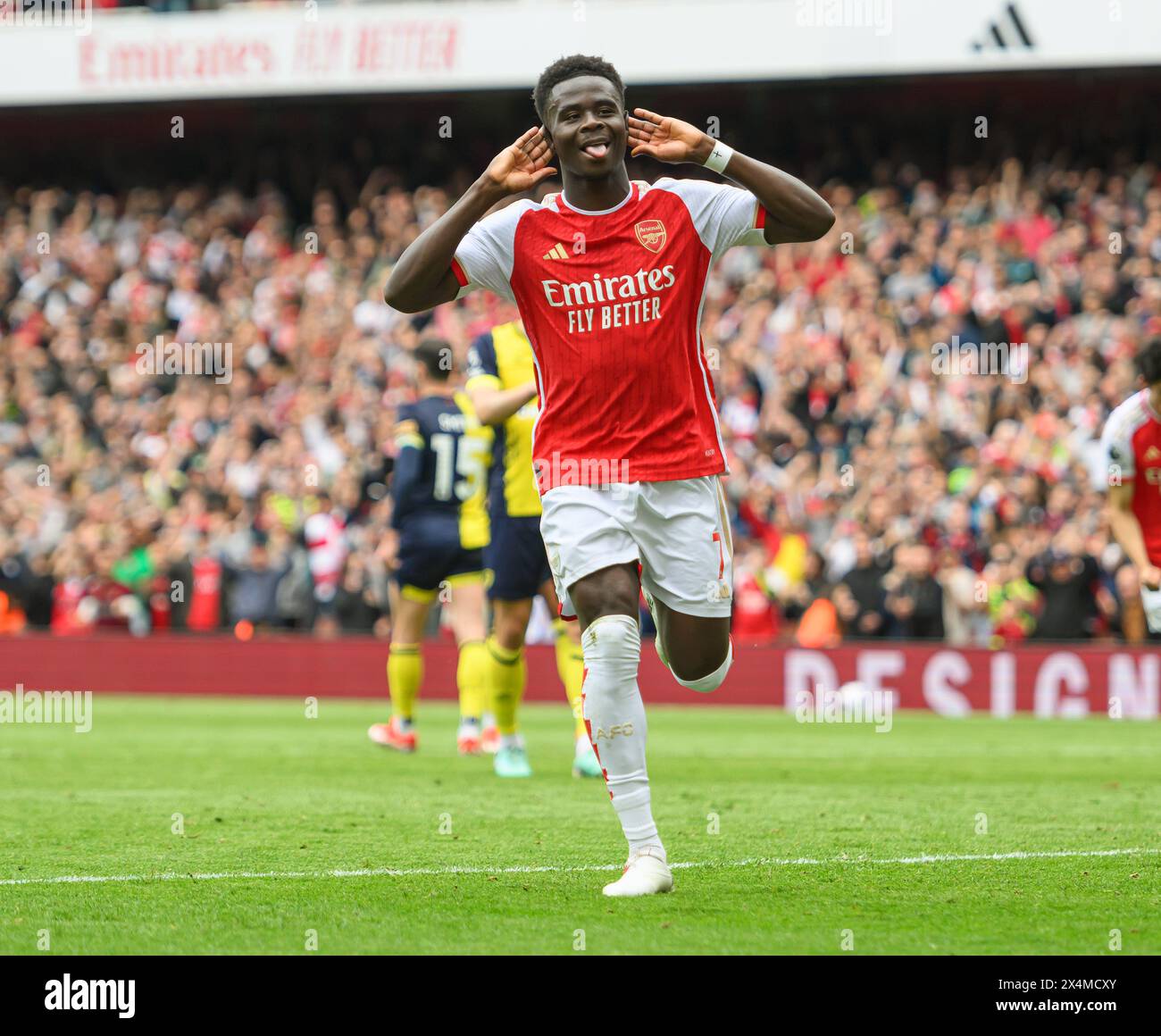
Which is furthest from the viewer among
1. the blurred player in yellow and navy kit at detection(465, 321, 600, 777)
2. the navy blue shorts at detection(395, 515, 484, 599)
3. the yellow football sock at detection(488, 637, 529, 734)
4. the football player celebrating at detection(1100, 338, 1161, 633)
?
the navy blue shorts at detection(395, 515, 484, 599)

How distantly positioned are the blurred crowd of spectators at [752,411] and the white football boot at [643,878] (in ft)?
41.4

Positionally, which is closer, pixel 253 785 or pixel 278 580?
pixel 253 785

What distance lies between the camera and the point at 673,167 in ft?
90.4

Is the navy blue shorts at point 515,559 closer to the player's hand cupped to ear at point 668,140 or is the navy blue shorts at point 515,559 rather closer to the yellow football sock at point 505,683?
the yellow football sock at point 505,683

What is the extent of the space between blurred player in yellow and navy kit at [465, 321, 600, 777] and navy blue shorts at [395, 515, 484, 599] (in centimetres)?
98

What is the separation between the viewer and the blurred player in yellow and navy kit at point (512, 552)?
1101 cm

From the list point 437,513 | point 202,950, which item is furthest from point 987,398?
point 202,950

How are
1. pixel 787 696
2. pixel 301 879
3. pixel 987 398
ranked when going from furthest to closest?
pixel 987 398, pixel 787 696, pixel 301 879

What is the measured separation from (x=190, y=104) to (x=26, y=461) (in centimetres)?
736

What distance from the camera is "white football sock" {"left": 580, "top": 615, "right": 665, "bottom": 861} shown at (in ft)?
20.4

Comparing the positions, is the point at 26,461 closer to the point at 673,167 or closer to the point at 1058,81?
the point at 673,167
